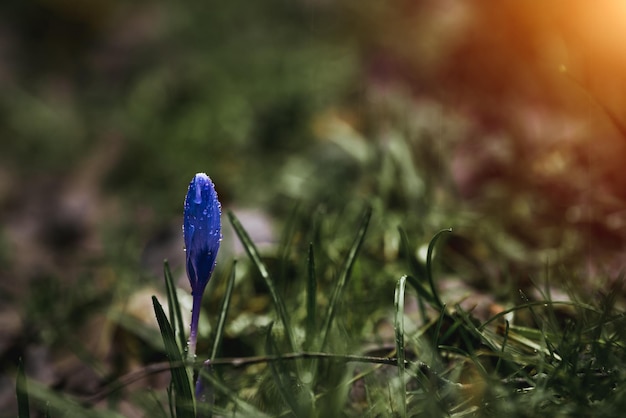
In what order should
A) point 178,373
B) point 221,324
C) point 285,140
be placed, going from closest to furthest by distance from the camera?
point 178,373 < point 221,324 < point 285,140

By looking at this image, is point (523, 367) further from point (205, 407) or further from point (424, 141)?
point (424, 141)

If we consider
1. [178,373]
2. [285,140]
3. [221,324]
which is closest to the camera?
[178,373]

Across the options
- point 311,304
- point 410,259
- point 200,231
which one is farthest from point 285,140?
point 200,231

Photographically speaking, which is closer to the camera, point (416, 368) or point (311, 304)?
point (416, 368)

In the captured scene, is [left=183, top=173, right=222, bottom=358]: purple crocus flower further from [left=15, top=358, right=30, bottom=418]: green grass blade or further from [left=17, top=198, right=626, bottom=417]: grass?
[left=15, top=358, right=30, bottom=418]: green grass blade

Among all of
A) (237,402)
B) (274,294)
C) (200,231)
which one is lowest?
(237,402)

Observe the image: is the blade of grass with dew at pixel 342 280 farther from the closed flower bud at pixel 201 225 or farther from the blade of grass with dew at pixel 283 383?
the closed flower bud at pixel 201 225

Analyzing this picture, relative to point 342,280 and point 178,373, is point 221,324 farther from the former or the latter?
point 342,280
